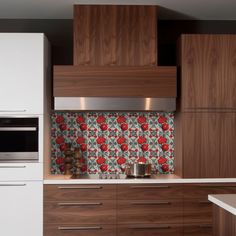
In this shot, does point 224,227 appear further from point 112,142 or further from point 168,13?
point 168,13

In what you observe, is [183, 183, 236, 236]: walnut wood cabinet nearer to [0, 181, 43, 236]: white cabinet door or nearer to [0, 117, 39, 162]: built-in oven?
[0, 181, 43, 236]: white cabinet door

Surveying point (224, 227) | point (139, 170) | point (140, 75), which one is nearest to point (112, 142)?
point (139, 170)

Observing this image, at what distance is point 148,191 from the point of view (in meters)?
4.13

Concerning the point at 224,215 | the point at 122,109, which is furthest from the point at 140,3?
the point at 224,215

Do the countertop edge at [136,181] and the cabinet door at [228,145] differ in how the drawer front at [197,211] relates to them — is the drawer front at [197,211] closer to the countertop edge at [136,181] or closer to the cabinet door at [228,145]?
the countertop edge at [136,181]

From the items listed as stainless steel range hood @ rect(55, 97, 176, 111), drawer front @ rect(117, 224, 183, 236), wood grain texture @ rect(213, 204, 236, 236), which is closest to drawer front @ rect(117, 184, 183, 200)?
drawer front @ rect(117, 224, 183, 236)

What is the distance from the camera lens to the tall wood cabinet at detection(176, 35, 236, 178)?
4.21 meters

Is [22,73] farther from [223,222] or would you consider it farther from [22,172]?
[223,222]

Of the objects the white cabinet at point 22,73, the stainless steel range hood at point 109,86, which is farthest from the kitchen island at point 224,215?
the white cabinet at point 22,73

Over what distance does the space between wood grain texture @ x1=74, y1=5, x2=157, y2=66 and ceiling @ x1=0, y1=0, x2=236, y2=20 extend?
10 centimetres

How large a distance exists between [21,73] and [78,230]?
148 centimetres

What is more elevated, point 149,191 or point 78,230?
point 149,191

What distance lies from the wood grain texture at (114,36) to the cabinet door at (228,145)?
2.79 feet

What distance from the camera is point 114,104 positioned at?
425 centimetres
